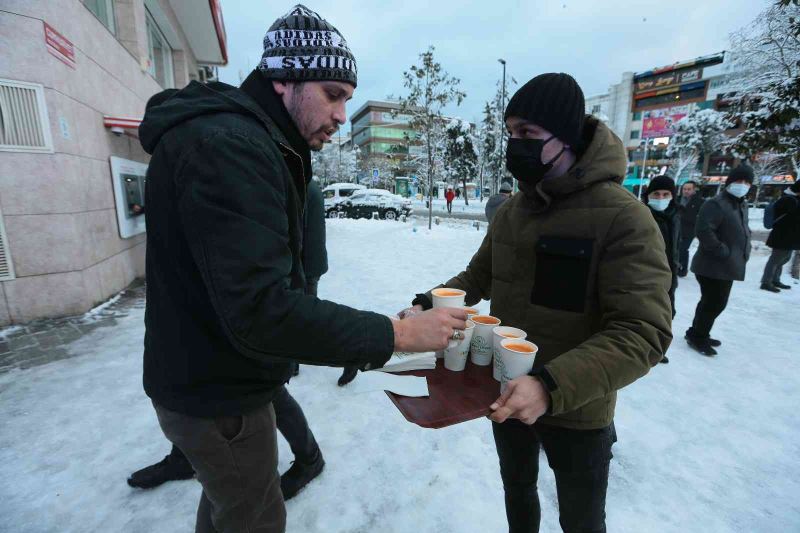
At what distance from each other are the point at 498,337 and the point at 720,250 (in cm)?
451

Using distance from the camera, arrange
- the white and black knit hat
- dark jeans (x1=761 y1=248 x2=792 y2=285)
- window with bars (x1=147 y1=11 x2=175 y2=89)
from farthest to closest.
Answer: window with bars (x1=147 y1=11 x2=175 y2=89)
dark jeans (x1=761 y1=248 x2=792 y2=285)
the white and black knit hat

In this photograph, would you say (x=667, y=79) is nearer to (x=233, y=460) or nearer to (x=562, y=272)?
(x=562, y=272)

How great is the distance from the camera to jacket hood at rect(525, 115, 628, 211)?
142 centimetres

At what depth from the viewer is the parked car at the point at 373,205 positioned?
2241cm

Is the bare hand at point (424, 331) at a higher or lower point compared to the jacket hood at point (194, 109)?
lower

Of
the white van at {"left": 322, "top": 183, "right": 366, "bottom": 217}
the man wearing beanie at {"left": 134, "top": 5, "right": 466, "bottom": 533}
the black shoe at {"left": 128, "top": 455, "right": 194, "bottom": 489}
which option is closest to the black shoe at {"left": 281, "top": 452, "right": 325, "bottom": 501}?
the black shoe at {"left": 128, "top": 455, "right": 194, "bottom": 489}

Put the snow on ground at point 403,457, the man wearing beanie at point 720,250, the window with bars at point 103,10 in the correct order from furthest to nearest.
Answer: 1. the window with bars at point 103,10
2. the man wearing beanie at point 720,250
3. the snow on ground at point 403,457

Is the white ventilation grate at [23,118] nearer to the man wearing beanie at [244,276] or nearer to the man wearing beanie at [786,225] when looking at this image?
the man wearing beanie at [244,276]

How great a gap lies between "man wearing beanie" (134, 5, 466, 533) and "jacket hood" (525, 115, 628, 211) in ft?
2.18

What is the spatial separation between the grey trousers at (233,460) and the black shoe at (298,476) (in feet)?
3.83

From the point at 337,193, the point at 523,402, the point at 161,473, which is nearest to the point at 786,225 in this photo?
the point at 523,402

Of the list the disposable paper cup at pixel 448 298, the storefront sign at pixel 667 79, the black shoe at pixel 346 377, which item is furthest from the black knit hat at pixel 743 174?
the storefront sign at pixel 667 79

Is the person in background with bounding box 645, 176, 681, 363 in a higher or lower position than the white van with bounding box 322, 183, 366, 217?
lower

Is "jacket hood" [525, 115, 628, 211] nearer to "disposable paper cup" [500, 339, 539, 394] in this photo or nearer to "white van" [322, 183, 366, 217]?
"disposable paper cup" [500, 339, 539, 394]
